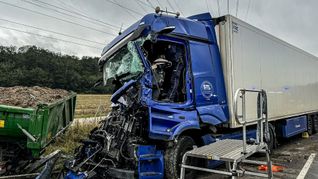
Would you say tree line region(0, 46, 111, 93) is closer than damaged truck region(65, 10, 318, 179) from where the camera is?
No

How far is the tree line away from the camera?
154 ft

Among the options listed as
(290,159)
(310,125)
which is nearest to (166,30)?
(290,159)

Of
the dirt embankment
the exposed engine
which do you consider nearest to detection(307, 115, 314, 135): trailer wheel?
the exposed engine

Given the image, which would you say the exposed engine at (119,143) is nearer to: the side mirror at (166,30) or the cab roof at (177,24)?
the side mirror at (166,30)

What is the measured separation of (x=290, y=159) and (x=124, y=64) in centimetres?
562

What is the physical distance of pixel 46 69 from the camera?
56.5 m

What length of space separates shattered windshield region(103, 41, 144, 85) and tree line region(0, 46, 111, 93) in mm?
38548

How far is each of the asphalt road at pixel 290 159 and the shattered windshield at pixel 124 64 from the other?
8.96ft

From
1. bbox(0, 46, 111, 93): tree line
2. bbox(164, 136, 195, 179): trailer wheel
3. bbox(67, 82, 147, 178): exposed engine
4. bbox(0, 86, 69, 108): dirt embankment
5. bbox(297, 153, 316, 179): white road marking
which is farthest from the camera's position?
bbox(0, 46, 111, 93): tree line

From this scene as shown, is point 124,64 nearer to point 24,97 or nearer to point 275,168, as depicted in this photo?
point 24,97

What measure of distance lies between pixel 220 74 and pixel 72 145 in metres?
5.03

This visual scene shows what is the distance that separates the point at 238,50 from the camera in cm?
695

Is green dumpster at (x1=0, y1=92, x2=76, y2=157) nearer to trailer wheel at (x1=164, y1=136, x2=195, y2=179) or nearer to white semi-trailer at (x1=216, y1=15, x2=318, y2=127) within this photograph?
trailer wheel at (x1=164, y1=136, x2=195, y2=179)

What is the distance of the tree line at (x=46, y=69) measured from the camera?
47.1 meters
